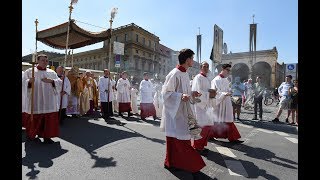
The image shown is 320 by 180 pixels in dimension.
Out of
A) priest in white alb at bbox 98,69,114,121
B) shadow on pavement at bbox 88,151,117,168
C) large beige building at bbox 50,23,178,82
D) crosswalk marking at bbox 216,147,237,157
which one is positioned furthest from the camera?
large beige building at bbox 50,23,178,82

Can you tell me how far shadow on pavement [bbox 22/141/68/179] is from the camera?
14.8ft

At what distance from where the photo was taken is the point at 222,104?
687 centimetres

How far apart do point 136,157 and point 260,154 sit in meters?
2.65

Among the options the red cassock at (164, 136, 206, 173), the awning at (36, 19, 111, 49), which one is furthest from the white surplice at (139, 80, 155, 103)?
the red cassock at (164, 136, 206, 173)

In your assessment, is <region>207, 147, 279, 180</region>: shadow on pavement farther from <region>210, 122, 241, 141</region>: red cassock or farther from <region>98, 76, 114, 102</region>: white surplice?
<region>98, 76, 114, 102</region>: white surplice

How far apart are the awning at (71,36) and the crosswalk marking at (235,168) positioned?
25.8 feet

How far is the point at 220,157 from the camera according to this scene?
206 inches

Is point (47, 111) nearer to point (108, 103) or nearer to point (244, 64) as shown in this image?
point (108, 103)

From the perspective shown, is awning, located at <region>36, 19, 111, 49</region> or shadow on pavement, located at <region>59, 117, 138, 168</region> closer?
shadow on pavement, located at <region>59, 117, 138, 168</region>

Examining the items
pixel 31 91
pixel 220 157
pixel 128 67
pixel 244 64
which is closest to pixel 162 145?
pixel 220 157

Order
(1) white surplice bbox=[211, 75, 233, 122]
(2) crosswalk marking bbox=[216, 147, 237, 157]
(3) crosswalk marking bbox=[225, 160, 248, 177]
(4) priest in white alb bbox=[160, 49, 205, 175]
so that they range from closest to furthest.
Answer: (4) priest in white alb bbox=[160, 49, 205, 175]
(3) crosswalk marking bbox=[225, 160, 248, 177]
(2) crosswalk marking bbox=[216, 147, 237, 157]
(1) white surplice bbox=[211, 75, 233, 122]

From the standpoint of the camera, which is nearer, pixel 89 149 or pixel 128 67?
pixel 89 149
